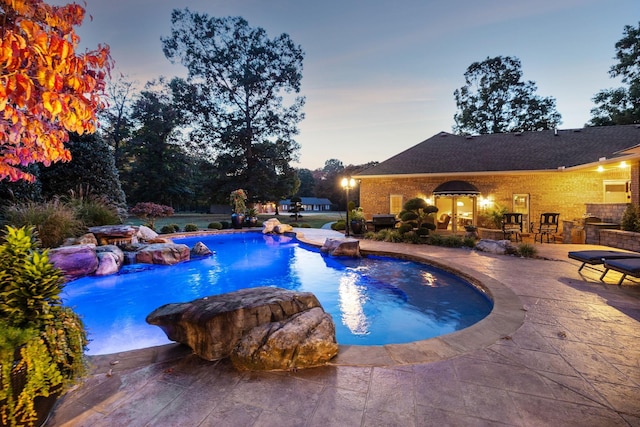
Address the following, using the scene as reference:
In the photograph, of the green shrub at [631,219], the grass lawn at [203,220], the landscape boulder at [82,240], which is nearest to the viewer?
the landscape boulder at [82,240]

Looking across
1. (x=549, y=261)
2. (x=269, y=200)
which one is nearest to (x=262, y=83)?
(x=269, y=200)

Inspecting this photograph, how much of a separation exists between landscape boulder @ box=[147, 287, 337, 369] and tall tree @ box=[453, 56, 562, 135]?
3426 cm

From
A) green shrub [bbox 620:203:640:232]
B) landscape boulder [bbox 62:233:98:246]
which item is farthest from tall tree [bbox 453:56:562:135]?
landscape boulder [bbox 62:233:98:246]

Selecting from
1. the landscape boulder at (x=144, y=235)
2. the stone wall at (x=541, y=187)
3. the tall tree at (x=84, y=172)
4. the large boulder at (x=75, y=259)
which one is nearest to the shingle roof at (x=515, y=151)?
the stone wall at (x=541, y=187)

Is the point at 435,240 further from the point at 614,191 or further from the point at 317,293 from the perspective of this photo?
the point at 614,191

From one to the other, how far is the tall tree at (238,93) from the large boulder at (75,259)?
60.5ft

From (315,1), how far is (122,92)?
31.5 metres

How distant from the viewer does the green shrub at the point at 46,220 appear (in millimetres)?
7887

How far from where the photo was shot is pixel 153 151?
1300 inches

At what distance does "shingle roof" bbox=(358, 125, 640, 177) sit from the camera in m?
14.7

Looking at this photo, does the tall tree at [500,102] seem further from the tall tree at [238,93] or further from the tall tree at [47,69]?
the tall tree at [47,69]

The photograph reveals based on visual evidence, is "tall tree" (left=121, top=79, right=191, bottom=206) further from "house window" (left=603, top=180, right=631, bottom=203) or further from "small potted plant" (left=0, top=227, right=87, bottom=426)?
"house window" (left=603, top=180, right=631, bottom=203)

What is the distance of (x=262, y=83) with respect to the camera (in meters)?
27.2

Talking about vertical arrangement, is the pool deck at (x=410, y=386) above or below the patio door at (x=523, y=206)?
below
